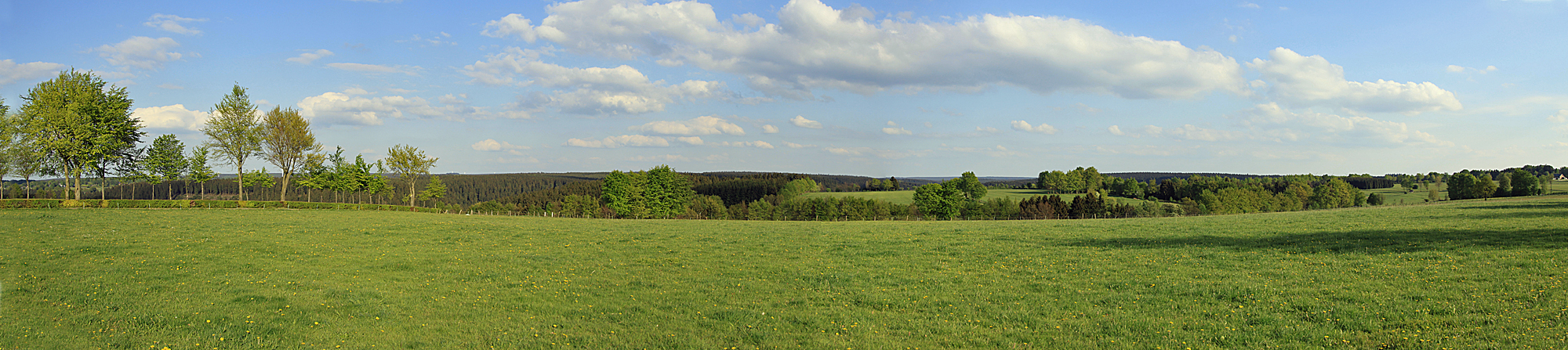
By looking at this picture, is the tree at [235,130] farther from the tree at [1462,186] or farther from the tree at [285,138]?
the tree at [1462,186]

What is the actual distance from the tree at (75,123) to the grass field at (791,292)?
89.6ft

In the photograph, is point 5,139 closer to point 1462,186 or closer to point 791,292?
point 791,292

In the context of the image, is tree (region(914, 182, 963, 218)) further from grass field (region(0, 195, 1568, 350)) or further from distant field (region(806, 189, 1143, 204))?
grass field (region(0, 195, 1568, 350))

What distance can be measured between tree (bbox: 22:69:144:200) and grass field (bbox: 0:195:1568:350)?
27.3 metres

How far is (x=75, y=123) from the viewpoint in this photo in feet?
151

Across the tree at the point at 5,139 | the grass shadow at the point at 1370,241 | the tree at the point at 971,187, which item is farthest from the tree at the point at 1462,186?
the tree at the point at 5,139

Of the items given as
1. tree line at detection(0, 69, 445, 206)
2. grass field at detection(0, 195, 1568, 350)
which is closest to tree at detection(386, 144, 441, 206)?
tree line at detection(0, 69, 445, 206)

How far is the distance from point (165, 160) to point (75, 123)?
Result: 42.0 feet

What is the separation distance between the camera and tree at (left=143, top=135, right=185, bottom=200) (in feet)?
185

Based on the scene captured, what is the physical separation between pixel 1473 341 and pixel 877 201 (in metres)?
108

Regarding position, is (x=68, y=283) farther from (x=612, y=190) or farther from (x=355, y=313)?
(x=612, y=190)

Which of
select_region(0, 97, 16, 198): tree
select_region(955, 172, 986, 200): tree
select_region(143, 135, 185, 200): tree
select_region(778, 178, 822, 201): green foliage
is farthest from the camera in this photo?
select_region(778, 178, 822, 201): green foliage

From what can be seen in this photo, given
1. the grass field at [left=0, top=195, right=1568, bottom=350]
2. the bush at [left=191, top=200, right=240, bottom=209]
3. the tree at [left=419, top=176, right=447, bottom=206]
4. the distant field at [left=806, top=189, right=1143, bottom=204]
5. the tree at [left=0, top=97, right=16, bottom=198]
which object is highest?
the tree at [left=0, top=97, right=16, bottom=198]

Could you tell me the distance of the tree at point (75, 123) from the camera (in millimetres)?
44812
